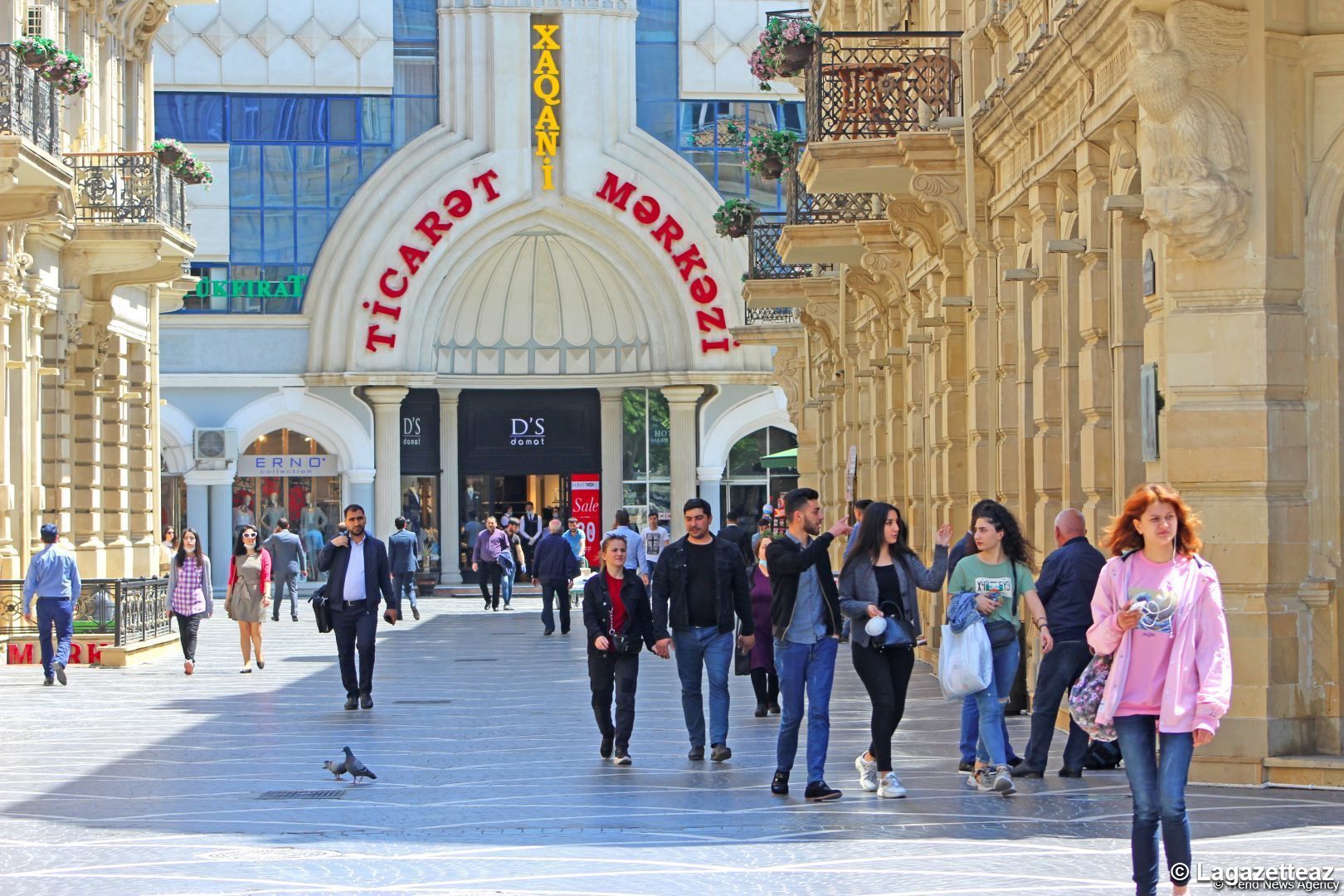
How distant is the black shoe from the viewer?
11562mm

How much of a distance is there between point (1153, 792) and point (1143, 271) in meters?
6.25

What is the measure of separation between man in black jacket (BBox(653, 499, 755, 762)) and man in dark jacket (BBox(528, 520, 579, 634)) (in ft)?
48.0

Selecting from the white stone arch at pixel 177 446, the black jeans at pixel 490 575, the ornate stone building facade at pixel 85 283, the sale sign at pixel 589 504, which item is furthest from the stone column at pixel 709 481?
the ornate stone building facade at pixel 85 283

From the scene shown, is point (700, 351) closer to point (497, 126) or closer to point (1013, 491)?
point (497, 126)

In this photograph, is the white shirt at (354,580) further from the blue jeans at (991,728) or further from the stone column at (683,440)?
the stone column at (683,440)

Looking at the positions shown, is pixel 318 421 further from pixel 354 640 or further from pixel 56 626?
pixel 354 640

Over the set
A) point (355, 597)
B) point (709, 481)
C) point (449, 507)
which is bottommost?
point (355, 597)

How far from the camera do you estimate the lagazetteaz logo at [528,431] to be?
1874 inches

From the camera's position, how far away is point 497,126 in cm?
4522

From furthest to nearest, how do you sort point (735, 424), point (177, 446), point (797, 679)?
point (735, 424)
point (177, 446)
point (797, 679)

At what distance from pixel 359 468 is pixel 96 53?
1685cm

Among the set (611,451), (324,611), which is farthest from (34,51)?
(611,451)

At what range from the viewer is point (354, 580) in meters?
17.6

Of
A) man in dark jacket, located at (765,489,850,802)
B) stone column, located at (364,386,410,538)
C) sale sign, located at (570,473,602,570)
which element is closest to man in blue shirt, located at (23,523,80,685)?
man in dark jacket, located at (765,489,850,802)
